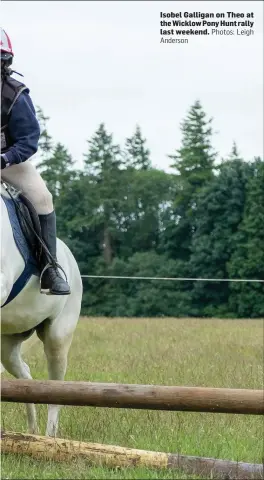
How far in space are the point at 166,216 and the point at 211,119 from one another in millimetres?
8365

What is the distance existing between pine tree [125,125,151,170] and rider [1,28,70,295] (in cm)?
6521

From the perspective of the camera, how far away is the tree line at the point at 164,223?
5522 centimetres

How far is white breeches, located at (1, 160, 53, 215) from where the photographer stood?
7152 millimetres

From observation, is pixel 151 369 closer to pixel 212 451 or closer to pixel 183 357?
pixel 183 357

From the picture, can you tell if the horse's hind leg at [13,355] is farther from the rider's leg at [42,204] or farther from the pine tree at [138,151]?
the pine tree at [138,151]

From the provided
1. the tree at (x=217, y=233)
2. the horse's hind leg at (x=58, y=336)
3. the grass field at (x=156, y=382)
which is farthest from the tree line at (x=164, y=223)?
the horse's hind leg at (x=58, y=336)

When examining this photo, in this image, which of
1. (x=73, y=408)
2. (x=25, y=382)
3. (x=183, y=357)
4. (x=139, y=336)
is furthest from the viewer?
(x=139, y=336)

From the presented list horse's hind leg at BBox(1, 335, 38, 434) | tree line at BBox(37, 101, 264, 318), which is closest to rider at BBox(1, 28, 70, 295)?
horse's hind leg at BBox(1, 335, 38, 434)

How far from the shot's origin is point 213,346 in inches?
631

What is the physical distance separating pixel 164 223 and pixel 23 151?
187 ft

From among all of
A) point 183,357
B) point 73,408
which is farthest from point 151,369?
point 73,408

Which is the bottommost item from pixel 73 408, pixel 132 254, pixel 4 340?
pixel 132 254

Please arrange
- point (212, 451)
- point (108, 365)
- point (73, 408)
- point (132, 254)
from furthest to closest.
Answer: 1. point (132, 254)
2. point (108, 365)
3. point (73, 408)
4. point (212, 451)

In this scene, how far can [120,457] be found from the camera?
5645 millimetres
